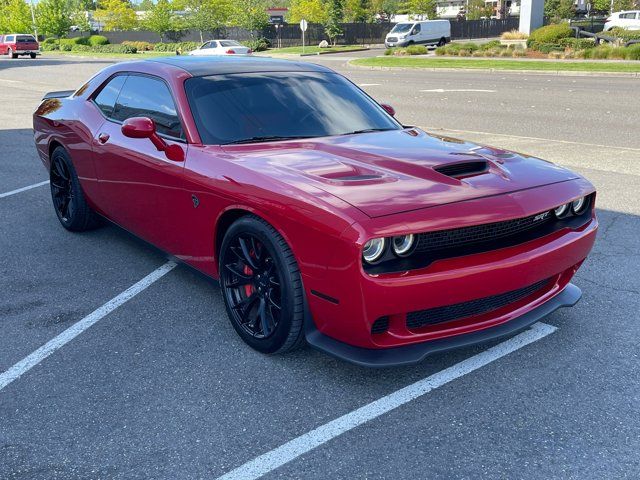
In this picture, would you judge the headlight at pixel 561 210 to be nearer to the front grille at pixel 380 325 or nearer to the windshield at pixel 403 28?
the front grille at pixel 380 325

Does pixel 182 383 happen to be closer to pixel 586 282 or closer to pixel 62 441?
pixel 62 441

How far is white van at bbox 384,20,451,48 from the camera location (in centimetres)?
4759

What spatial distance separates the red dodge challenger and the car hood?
0.5 inches

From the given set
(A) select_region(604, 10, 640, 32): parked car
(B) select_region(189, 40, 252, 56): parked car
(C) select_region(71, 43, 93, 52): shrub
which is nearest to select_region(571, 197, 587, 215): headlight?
(B) select_region(189, 40, 252, 56): parked car

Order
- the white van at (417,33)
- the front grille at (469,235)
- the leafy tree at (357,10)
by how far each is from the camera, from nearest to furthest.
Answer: the front grille at (469,235) < the white van at (417,33) < the leafy tree at (357,10)

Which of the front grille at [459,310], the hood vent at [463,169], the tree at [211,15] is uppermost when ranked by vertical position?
the tree at [211,15]

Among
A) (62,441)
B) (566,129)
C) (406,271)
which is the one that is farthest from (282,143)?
(566,129)

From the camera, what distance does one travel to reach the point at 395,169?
3.56 m

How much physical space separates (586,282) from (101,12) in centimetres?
8964

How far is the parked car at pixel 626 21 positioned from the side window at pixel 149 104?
4332 cm

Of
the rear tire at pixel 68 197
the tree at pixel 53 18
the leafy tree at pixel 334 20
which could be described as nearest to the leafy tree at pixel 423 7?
the leafy tree at pixel 334 20

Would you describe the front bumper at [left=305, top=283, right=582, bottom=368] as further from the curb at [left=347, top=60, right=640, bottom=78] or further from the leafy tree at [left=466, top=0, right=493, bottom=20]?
the leafy tree at [left=466, top=0, right=493, bottom=20]

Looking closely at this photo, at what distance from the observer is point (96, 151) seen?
520cm

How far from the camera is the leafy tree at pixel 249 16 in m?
59.2
